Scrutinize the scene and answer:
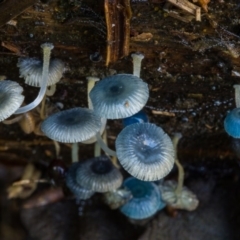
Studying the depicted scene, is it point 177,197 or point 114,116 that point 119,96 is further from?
point 177,197

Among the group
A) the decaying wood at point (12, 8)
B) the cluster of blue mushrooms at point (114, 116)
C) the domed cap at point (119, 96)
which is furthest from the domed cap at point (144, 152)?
the decaying wood at point (12, 8)

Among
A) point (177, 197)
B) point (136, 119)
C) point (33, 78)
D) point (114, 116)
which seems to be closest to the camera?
point (114, 116)

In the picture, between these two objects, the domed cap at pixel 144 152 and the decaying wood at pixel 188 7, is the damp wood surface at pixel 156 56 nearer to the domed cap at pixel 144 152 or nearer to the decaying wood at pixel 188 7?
the decaying wood at pixel 188 7

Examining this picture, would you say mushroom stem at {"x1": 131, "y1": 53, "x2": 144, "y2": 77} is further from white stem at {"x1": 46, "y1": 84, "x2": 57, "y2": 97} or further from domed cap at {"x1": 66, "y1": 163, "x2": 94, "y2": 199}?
domed cap at {"x1": 66, "y1": 163, "x2": 94, "y2": 199}

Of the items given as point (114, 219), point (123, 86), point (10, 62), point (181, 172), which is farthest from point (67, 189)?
point (123, 86)

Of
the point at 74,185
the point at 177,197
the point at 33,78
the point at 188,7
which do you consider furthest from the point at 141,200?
the point at 188,7
